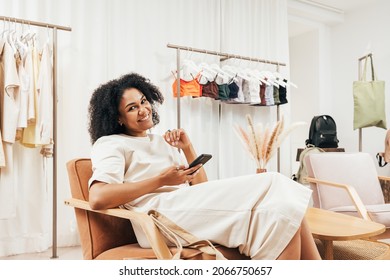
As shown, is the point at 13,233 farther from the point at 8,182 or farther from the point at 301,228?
the point at 301,228

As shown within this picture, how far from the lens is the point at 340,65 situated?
4.30 meters

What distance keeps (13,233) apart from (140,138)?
145cm

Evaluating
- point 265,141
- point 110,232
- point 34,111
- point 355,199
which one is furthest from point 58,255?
point 355,199

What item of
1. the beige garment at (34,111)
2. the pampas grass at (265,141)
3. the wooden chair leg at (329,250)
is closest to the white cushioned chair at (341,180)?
the pampas grass at (265,141)

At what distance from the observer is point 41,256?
258 cm

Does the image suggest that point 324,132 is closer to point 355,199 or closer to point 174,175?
point 355,199

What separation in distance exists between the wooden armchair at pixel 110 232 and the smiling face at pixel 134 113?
0.77 ft

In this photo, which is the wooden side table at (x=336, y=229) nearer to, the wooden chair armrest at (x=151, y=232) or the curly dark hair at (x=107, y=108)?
the wooden chair armrest at (x=151, y=232)

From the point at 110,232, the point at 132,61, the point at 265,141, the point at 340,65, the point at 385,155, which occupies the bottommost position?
the point at 110,232

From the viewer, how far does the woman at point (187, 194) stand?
4.09 ft

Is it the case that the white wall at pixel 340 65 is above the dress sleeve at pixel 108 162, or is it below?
above

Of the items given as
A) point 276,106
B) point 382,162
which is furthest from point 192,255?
point 382,162

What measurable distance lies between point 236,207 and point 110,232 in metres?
0.55

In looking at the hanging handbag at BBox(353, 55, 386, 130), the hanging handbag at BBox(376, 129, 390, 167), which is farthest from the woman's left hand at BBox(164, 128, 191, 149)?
the hanging handbag at BBox(353, 55, 386, 130)
